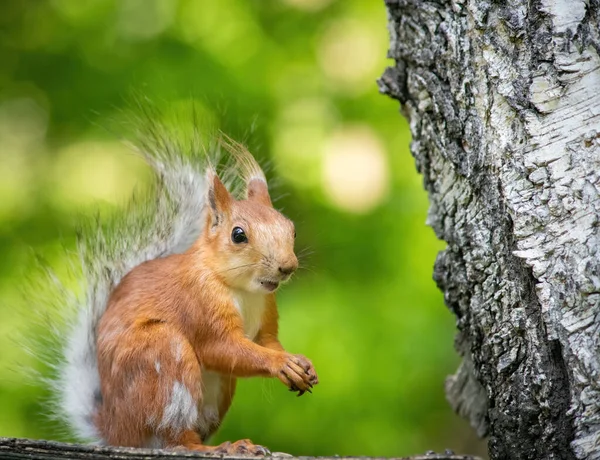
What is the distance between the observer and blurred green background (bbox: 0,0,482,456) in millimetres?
3314

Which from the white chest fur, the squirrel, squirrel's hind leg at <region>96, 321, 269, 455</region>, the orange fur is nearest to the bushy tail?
the squirrel

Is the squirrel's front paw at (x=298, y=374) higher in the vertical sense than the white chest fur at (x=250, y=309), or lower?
lower

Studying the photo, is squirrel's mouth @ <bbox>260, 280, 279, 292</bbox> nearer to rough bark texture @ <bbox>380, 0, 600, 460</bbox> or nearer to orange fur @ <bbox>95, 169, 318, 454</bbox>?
orange fur @ <bbox>95, 169, 318, 454</bbox>

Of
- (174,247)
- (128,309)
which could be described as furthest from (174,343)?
(174,247)

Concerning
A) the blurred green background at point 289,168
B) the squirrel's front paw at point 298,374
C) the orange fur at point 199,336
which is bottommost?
the squirrel's front paw at point 298,374

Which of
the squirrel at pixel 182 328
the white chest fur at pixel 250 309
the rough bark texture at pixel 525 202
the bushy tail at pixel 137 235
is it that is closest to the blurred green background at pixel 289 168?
the bushy tail at pixel 137 235

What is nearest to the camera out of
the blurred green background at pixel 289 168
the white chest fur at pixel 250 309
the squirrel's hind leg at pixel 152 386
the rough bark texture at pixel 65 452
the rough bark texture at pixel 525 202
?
the rough bark texture at pixel 65 452

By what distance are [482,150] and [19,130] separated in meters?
2.83

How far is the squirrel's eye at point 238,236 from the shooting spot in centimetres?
210

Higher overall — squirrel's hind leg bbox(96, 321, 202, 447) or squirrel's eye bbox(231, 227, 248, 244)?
squirrel's eye bbox(231, 227, 248, 244)

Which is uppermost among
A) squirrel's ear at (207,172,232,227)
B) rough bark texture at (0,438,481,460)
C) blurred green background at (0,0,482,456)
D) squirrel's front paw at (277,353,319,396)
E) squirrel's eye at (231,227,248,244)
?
blurred green background at (0,0,482,456)

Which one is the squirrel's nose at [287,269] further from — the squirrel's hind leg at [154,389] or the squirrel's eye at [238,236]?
the squirrel's hind leg at [154,389]

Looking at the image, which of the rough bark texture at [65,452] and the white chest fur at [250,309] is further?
the white chest fur at [250,309]

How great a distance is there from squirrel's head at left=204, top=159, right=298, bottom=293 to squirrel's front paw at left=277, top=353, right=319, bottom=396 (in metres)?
0.22
